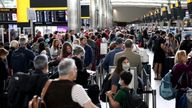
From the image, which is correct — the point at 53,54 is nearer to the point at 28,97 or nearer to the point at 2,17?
the point at 28,97

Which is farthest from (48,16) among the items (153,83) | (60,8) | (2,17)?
(153,83)

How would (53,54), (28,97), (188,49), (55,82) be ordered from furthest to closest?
(188,49) → (53,54) → (28,97) → (55,82)

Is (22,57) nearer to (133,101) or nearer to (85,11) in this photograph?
(133,101)

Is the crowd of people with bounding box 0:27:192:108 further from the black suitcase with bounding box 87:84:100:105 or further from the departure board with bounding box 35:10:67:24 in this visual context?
the departure board with bounding box 35:10:67:24

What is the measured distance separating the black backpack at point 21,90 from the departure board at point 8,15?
1914 centimetres

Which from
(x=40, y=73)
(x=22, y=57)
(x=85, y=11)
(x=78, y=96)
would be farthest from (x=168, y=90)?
(x=85, y=11)

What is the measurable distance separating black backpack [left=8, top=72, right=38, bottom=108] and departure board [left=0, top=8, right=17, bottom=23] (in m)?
19.1

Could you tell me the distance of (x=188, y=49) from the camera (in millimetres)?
12938

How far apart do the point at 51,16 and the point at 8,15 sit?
2.47 metres

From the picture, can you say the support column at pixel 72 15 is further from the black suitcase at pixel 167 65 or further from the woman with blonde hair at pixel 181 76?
the woman with blonde hair at pixel 181 76

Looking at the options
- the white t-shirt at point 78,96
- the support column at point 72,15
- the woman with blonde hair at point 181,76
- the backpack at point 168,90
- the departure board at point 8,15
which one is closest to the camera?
the white t-shirt at point 78,96

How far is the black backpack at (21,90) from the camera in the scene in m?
5.91

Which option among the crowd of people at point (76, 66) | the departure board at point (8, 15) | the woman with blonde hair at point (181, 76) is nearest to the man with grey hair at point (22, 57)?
the crowd of people at point (76, 66)

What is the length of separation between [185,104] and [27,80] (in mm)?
2543
